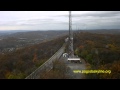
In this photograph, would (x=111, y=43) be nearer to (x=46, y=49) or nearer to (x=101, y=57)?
(x=101, y=57)

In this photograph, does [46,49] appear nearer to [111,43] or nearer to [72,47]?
[72,47]

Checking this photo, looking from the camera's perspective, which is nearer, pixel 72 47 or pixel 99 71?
pixel 99 71
